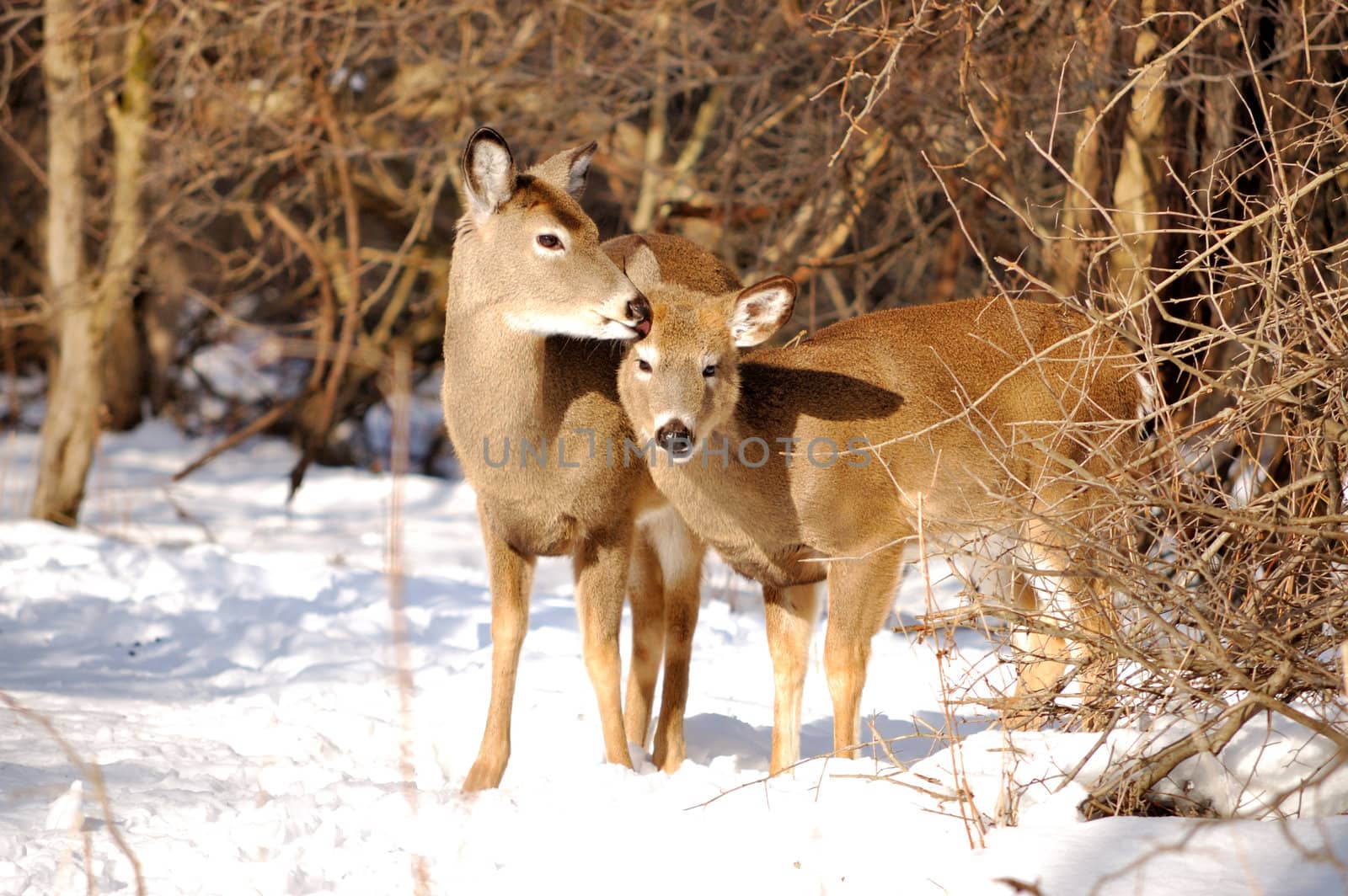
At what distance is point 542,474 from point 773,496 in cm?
87

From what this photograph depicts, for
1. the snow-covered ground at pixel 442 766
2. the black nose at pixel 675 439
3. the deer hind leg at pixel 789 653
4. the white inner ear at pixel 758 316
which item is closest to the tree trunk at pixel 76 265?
the snow-covered ground at pixel 442 766

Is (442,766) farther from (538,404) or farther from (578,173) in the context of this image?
(578,173)

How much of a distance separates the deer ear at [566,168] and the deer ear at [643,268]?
13.7 inches

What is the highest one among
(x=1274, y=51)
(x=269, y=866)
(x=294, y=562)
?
(x=1274, y=51)

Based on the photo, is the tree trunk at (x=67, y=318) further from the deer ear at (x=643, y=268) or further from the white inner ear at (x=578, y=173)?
the deer ear at (x=643, y=268)

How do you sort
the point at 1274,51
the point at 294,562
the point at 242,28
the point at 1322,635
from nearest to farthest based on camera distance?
the point at 1322,635, the point at 1274,51, the point at 294,562, the point at 242,28

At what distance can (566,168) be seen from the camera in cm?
573

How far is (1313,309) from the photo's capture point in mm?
3924

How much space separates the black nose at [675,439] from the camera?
501 cm

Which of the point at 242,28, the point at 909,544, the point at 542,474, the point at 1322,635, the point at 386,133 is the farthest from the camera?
the point at 386,133

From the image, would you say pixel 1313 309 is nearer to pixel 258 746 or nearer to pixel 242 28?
pixel 258 746

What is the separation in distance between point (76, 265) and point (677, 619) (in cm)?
628

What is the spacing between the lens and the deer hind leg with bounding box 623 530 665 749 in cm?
616

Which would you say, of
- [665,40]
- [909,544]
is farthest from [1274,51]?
[665,40]
